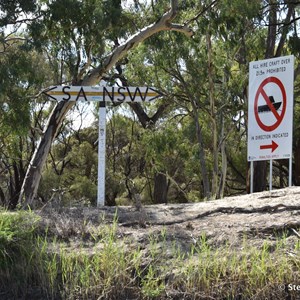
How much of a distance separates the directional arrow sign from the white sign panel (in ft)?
5.90

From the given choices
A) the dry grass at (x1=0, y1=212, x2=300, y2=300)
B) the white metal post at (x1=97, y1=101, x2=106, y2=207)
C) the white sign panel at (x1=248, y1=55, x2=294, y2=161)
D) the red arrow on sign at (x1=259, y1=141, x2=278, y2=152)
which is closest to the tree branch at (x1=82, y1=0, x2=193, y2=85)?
the white sign panel at (x1=248, y1=55, x2=294, y2=161)

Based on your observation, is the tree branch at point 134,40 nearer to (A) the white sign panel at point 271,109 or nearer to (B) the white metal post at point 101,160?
(A) the white sign panel at point 271,109

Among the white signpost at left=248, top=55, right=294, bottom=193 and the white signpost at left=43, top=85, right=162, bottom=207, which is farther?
the white signpost at left=43, top=85, right=162, bottom=207

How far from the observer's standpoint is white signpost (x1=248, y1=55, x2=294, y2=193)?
31.3 feet

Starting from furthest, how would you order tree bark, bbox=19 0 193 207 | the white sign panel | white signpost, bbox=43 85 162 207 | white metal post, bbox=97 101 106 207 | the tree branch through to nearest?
the tree branch
tree bark, bbox=19 0 193 207
white signpost, bbox=43 85 162 207
the white sign panel
white metal post, bbox=97 101 106 207

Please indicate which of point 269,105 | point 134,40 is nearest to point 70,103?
point 134,40

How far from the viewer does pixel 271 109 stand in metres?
9.71

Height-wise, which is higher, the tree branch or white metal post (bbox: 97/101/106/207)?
the tree branch

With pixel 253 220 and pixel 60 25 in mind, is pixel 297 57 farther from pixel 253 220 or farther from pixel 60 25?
pixel 253 220

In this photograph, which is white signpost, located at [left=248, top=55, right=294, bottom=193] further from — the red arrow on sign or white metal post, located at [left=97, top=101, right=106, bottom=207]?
white metal post, located at [left=97, top=101, right=106, bottom=207]

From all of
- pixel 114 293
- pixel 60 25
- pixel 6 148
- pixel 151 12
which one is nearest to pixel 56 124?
pixel 60 25

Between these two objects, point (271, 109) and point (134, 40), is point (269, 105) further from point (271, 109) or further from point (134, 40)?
point (134, 40)

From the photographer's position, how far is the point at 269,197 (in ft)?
25.0

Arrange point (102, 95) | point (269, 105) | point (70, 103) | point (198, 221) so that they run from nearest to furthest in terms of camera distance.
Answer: point (198, 221) < point (269, 105) < point (102, 95) < point (70, 103)
